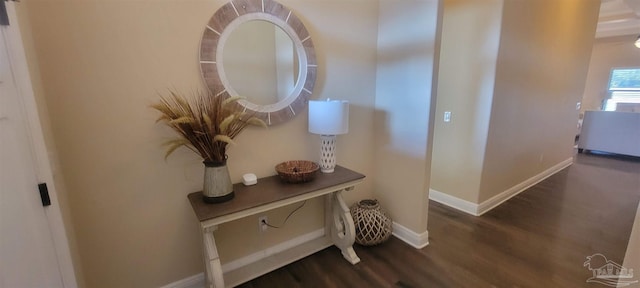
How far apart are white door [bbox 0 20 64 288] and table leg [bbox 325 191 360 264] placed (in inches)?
63.1

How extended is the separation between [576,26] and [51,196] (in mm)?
5445

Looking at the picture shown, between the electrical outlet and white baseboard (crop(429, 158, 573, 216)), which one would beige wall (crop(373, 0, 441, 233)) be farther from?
the electrical outlet

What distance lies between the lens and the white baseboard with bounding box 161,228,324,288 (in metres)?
1.80

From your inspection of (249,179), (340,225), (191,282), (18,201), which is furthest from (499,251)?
(18,201)

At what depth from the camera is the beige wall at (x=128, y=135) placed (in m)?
1.30

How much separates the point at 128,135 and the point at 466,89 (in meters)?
2.93

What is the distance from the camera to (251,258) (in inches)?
79.8

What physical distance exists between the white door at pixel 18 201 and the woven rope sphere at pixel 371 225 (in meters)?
1.84

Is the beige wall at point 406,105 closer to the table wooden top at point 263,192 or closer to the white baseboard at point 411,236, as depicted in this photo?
the white baseboard at point 411,236

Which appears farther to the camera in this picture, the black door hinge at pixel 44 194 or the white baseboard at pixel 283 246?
the white baseboard at pixel 283 246

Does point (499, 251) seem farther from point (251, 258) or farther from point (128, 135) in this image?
point (128, 135)

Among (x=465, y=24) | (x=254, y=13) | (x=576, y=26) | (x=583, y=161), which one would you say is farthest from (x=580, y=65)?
(x=254, y=13)

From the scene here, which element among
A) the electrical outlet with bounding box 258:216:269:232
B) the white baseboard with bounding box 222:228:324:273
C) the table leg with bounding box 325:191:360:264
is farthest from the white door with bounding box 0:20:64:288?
the table leg with bounding box 325:191:360:264

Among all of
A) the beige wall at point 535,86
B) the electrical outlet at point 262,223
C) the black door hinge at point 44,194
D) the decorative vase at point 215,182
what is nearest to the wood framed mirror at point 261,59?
the decorative vase at point 215,182
